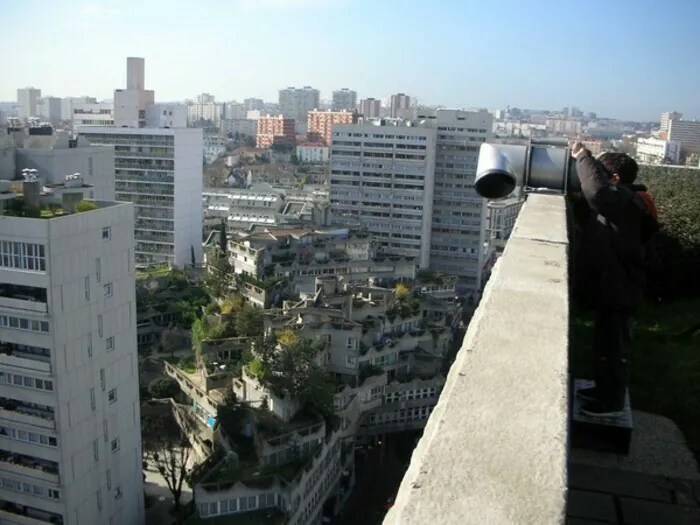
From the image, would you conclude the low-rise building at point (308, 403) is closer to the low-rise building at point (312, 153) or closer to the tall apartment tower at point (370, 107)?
the low-rise building at point (312, 153)

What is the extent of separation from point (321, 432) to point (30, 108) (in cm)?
5954

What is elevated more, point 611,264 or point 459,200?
point 611,264

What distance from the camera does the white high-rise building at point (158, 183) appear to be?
23.8m

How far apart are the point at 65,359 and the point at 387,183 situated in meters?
18.9

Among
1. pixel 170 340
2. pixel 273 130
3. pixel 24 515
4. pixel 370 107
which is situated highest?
pixel 370 107

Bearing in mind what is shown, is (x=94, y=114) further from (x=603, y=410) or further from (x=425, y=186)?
(x=603, y=410)

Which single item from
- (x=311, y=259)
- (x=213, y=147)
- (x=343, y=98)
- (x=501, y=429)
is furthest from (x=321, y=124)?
(x=501, y=429)

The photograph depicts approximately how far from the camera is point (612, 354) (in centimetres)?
228

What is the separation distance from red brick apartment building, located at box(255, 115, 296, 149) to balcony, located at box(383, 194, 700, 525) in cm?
6021

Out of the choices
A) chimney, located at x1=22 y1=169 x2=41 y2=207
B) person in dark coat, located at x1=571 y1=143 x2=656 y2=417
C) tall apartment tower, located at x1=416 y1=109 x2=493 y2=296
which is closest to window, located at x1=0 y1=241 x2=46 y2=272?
chimney, located at x1=22 y1=169 x2=41 y2=207

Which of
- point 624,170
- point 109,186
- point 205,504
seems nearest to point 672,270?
point 624,170

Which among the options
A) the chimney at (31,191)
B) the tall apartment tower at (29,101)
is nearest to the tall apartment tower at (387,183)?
the chimney at (31,191)

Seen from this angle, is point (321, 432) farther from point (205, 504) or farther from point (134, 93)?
point (134, 93)

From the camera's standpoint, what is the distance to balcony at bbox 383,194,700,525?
0.91 meters
